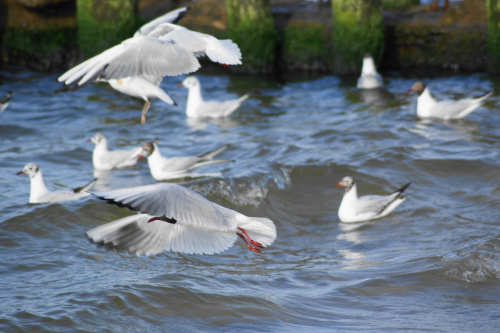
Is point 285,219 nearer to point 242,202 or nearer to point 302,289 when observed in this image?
point 242,202

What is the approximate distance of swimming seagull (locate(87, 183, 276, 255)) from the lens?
4.67 meters

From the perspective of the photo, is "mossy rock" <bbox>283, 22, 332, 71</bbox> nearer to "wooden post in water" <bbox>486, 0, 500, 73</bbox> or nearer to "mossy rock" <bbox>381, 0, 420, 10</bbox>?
"mossy rock" <bbox>381, 0, 420, 10</bbox>

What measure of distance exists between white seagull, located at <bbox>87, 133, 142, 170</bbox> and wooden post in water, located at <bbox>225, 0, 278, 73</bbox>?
5757mm

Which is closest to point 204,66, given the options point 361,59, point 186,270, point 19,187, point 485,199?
point 361,59

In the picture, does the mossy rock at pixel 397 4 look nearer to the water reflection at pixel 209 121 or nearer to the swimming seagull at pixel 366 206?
the water reflection at pixel 209 121

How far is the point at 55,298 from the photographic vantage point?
195 inches

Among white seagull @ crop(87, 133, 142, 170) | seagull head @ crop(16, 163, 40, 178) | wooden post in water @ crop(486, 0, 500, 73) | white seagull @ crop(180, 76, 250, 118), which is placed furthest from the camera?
wooden post in water @ crop(486, 0, 500, 73)

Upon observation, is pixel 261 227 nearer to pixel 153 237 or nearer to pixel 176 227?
pixel 176 227

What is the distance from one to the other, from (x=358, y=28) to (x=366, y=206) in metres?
7.23

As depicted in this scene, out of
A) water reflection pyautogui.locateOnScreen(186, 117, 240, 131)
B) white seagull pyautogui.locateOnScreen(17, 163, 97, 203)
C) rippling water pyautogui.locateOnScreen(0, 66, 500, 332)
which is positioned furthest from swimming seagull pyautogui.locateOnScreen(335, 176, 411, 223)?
water reflection pyautogui.locateOnScreen(186, 117, 240, 131)

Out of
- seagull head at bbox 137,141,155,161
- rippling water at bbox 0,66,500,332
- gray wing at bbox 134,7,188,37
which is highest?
gray wing at bbox 134,7,188,37

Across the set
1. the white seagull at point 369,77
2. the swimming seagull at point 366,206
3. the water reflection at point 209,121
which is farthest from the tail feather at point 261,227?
the white seagull at point 369,77

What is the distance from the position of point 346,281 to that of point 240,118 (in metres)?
6.50

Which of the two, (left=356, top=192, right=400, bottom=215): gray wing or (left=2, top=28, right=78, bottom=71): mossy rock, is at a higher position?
(left=2, top=28, right=78, bottom=71): mossy rock
